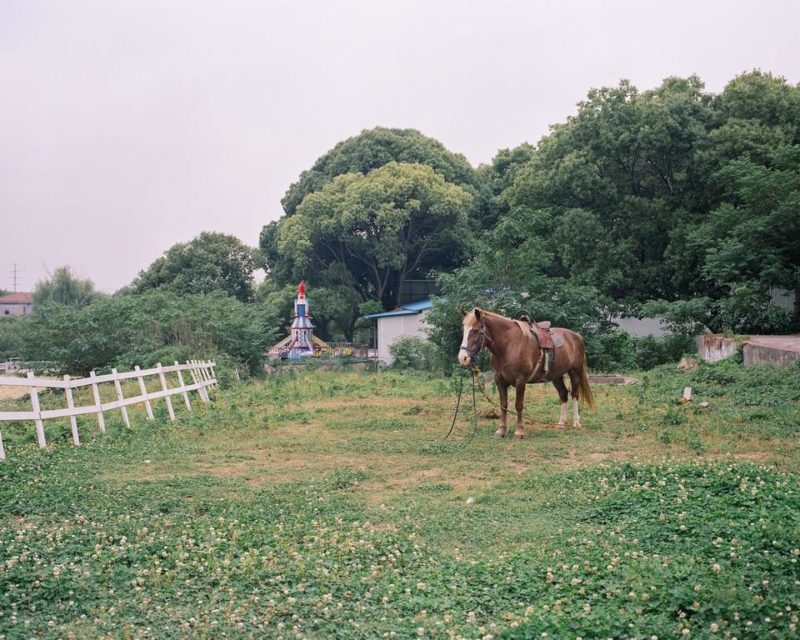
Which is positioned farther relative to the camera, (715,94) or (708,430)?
(715,94)

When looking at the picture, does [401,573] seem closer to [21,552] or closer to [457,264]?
[21,552]

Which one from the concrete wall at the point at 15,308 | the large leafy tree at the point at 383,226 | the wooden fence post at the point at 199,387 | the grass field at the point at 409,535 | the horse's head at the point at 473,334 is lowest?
the grass field at the point at 409,535

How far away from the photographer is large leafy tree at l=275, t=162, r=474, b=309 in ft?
116

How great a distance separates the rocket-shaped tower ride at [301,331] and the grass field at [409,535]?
70.9ft

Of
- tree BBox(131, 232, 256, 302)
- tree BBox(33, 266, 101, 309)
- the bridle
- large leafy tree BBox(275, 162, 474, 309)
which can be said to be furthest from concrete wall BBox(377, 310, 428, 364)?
tree BBox(33, 266, 101, 309)

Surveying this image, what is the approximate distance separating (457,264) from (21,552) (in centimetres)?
3400

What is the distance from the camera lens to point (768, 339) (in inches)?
741

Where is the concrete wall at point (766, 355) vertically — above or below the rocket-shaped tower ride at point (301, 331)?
below

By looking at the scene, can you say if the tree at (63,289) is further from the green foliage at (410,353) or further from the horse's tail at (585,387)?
the horse's tail at (585,387)

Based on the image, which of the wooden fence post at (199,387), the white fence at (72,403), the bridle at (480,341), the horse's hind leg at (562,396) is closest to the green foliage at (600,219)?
the wooden fence post at (199,387)

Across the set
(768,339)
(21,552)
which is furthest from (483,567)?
(768,339)

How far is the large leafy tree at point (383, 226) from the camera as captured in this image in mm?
35219

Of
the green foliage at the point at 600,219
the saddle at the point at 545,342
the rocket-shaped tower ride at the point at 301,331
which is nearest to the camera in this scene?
the saddle at the point at 545,342

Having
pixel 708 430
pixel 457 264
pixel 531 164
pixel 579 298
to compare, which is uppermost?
pixel 531 164
